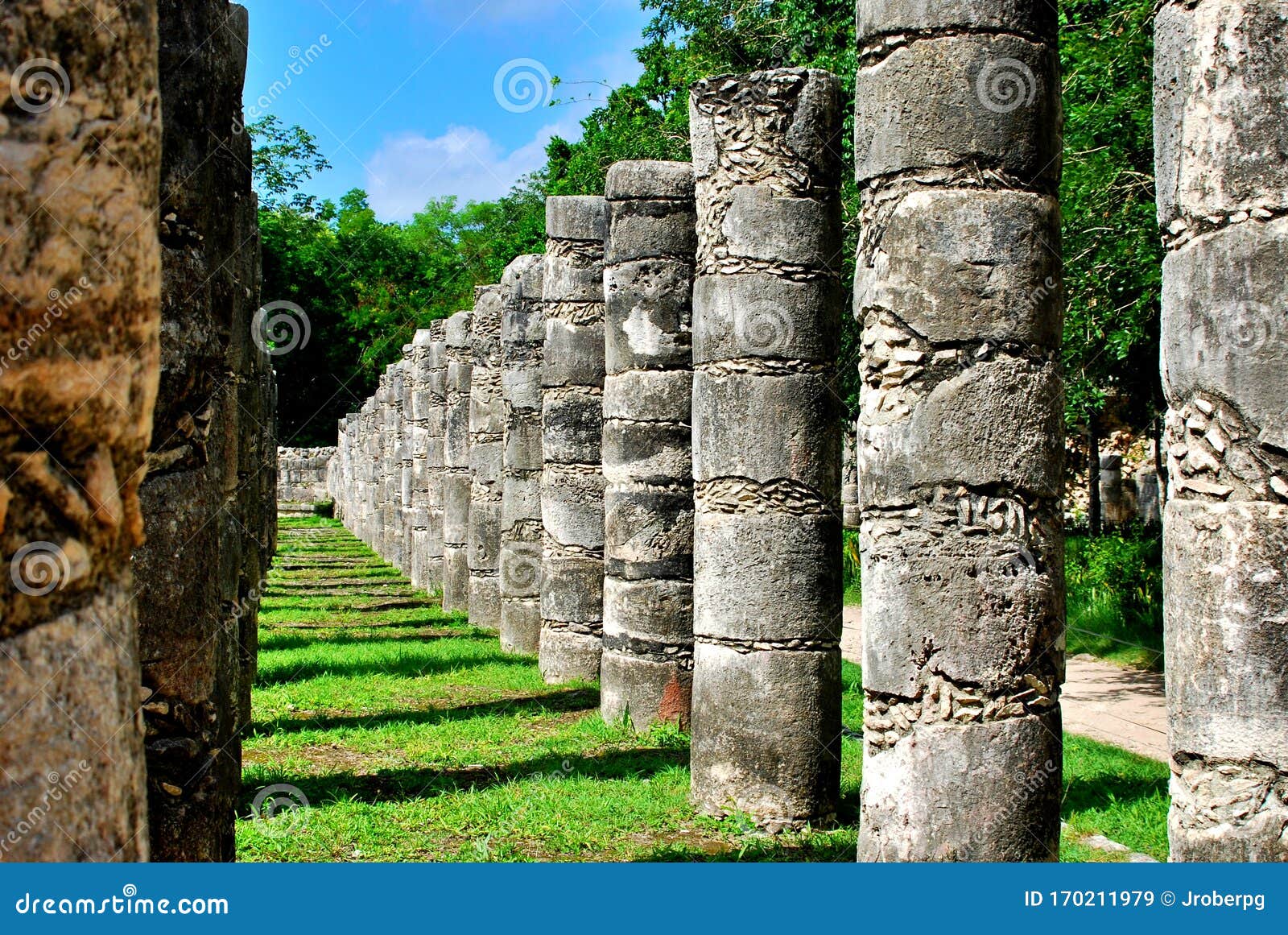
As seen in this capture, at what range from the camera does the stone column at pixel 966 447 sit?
5527 mm

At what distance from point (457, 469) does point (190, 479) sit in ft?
49.1

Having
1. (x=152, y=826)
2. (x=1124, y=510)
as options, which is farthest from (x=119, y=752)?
(x=1124, y=510)

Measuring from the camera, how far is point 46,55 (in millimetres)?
1671

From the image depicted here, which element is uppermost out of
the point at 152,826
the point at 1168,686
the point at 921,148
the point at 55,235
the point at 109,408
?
the point at 921,148

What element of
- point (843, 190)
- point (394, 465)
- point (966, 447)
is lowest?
point (966, 447)

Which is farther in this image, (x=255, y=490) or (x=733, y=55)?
(x=733, y=55)

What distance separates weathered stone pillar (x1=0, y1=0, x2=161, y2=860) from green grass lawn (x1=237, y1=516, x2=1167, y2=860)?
5.11 m

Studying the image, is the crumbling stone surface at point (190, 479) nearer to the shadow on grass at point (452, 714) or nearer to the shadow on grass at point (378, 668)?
the shadow on grass at point (452, 714)

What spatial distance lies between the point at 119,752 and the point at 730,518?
6013 millimetres

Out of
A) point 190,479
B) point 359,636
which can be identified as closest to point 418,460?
point 359,636

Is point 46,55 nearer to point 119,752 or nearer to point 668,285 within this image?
point 119,752

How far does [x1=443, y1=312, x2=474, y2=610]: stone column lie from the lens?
→ 745 inches

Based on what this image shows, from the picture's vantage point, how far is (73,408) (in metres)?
1.76

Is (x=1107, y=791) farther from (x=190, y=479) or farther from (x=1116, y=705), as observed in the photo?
(x=190, y=479)
